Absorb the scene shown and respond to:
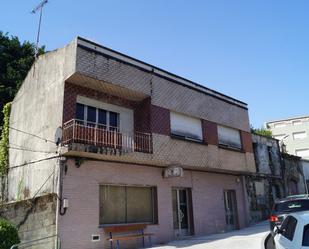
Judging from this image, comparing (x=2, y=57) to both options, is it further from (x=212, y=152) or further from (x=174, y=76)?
(x=212, y=152)

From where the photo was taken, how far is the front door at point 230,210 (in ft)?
61.7

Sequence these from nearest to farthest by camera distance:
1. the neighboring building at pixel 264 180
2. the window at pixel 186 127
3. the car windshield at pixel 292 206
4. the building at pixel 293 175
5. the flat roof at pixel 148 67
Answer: the car windshield at pixel 292 206
the flat roof at pixel 148 67
the window at pixel 186 127
the neighboring building at pixel 264 180
the building at pixel 293 175

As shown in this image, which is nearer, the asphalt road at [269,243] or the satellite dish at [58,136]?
the asphalt road at [269,243]

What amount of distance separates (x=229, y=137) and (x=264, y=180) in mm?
6266

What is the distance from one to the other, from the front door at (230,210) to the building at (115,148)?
0.49 feet

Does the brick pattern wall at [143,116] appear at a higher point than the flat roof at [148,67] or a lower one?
lower

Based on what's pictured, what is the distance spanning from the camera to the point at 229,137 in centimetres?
1981

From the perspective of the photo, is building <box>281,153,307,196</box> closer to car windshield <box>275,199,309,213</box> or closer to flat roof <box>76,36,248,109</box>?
flat roof <box>76,36,248,109</box>

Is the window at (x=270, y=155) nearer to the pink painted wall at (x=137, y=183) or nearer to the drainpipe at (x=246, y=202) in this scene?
the drainpipe at (x=246, y=202)

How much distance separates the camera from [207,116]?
18219mm

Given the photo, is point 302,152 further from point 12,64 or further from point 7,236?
point 7,236

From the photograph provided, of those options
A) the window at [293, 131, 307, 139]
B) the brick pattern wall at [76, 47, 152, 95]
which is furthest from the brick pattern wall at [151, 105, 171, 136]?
the window at [293, 131, 307, 139]

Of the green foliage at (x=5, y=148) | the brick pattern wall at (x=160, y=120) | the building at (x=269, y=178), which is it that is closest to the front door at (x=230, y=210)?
the building at (x=269, y=178)

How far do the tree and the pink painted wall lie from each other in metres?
10.8
